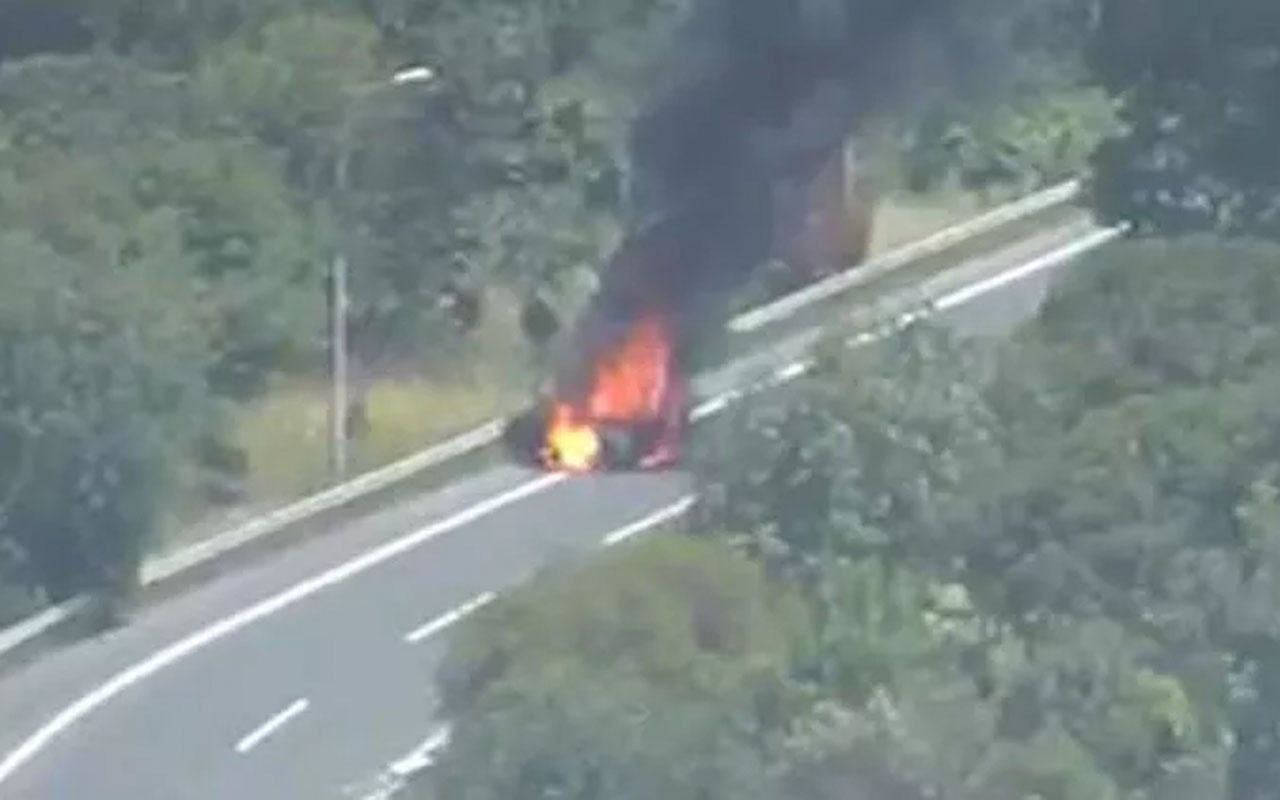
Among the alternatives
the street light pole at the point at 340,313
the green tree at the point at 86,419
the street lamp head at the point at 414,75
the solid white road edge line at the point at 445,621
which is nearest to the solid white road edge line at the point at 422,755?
the solid white road edge line at the point at 445,621

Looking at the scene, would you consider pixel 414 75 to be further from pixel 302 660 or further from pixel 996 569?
pixel 996 569

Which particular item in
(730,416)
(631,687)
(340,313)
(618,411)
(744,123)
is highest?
(744,123)

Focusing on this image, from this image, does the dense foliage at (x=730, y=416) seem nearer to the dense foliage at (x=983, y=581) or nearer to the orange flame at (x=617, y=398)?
the dense foliage at (x=983, y=581)

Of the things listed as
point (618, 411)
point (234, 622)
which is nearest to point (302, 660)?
point (234, 622)

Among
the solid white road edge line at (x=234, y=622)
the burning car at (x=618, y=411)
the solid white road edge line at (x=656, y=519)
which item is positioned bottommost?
the solid white road edge line at (x=234, y=622)

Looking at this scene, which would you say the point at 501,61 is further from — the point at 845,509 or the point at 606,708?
the point at 606,708

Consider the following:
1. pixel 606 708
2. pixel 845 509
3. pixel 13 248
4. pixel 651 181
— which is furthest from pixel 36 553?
pixel 651 181

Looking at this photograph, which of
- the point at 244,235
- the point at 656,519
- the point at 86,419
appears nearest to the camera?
the point at 656,519

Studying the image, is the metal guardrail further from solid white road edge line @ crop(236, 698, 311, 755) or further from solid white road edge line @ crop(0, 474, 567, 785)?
solid white road edge line @ crop(236, 698, 311, 755)
